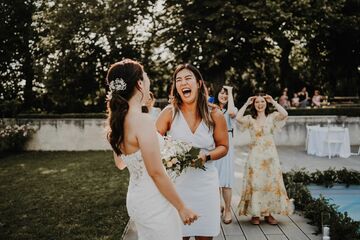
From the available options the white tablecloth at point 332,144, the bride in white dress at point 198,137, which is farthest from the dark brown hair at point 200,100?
the white tablecloth at point 332,144

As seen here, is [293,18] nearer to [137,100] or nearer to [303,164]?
[303,164]

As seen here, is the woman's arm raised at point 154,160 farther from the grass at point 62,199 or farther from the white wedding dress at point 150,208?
the grass at point 62,199

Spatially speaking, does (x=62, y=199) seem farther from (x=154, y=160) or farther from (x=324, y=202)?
(x=154, y=160)

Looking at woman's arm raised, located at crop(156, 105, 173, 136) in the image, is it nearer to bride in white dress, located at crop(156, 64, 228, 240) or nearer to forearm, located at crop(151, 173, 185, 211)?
bride in white dress, located at crop(156, 64, 228, 240)

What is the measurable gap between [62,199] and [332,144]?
905cm

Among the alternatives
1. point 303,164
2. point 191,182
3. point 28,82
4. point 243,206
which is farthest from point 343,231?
point 28,82

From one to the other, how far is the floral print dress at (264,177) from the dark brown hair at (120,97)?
364cm

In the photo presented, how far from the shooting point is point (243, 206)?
6.15 m

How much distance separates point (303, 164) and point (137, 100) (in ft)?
32.6

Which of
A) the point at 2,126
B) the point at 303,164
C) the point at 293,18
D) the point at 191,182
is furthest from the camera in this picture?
the point at 293,18

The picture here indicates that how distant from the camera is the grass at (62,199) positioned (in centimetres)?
622

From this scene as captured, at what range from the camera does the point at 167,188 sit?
2771 mm

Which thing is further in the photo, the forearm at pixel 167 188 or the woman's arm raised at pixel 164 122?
the woman's arm raised at pixel 164 122

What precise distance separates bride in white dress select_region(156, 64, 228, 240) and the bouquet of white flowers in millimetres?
130
